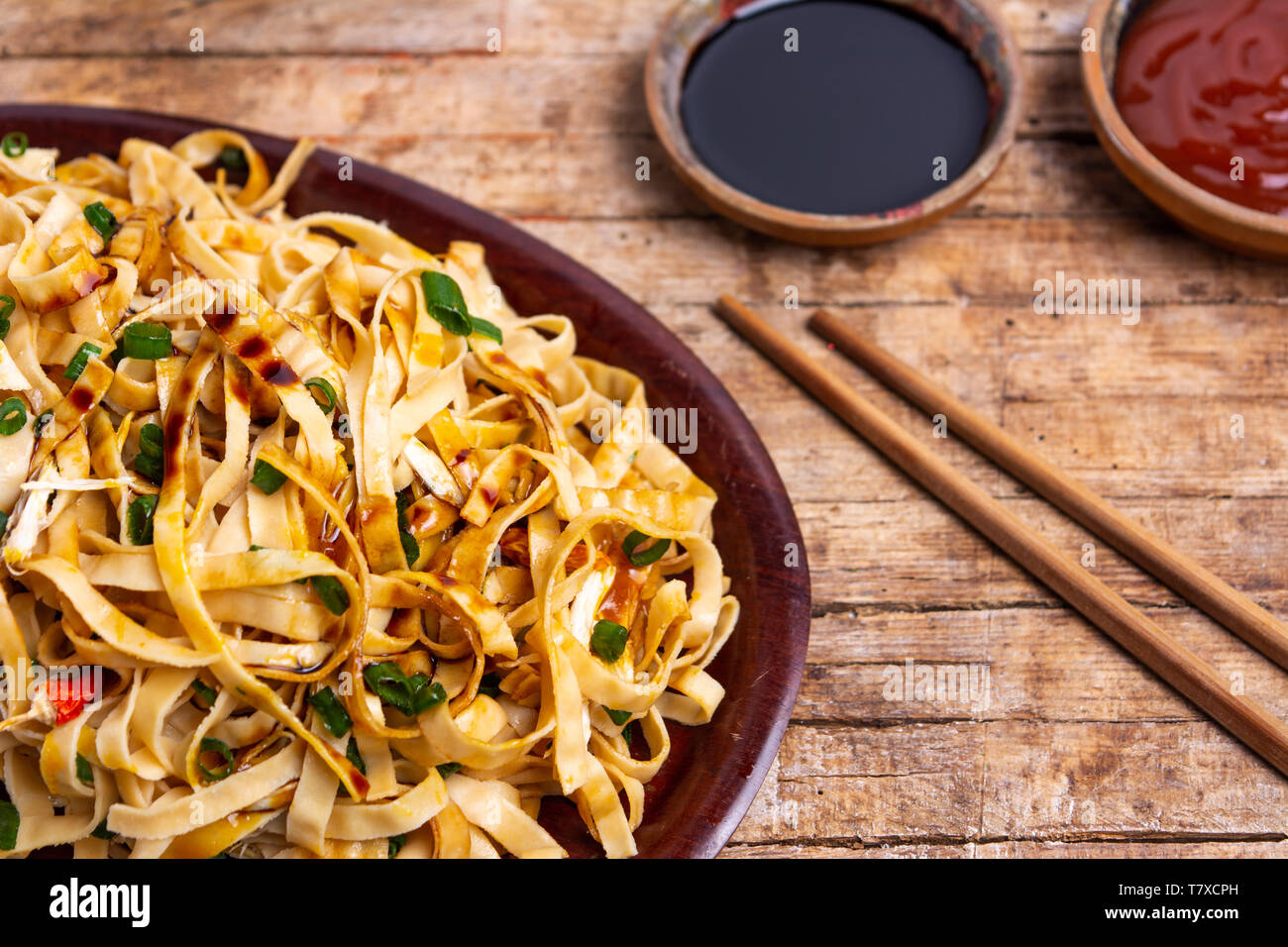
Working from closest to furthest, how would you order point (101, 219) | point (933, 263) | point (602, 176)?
point (101, 219) → point (933, 263) → point (602, 176)

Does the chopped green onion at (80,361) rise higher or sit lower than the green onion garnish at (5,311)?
lower

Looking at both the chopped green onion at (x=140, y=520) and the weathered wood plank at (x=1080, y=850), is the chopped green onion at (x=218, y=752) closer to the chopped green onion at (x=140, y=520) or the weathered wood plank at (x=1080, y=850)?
the chopped green onion at (x=140, y=520)

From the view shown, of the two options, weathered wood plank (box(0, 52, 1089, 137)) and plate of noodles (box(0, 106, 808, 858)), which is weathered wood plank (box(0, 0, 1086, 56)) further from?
plate of noodles (box(0, 106, 808, 858))

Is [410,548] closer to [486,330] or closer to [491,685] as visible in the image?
[491,685]

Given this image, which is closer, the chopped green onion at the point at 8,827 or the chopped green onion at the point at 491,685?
the chopped green onion at the point at 8,827

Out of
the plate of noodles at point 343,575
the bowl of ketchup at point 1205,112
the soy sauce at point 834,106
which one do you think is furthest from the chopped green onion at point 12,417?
the bowl of ketchup at point 1205,112

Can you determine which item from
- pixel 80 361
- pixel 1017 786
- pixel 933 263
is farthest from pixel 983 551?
pixel 80 361

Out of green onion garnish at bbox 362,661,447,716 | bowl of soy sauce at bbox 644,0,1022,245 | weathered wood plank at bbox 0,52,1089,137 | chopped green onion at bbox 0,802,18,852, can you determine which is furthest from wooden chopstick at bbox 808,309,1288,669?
chopped green onion at bbox 0,802,18,852
